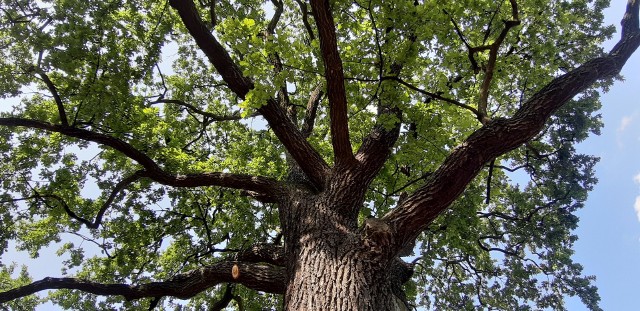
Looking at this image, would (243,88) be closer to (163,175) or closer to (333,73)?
(333,73)

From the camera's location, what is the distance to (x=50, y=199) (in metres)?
7.10

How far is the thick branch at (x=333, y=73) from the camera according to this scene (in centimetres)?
400

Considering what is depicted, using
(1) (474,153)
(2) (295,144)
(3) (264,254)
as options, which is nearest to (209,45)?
(2) (295,144)

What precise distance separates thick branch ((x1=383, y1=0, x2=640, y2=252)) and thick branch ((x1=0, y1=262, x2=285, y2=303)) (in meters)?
1.67

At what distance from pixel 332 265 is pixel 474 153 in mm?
2042

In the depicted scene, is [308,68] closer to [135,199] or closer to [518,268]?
[135,199]

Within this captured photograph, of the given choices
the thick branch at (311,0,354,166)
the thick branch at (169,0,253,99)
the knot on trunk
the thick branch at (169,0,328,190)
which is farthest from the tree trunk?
the thick branch at (169,0,253,99)

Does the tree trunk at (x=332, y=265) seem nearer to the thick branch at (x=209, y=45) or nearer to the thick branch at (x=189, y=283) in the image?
the thick branch at (x=189, y=283)

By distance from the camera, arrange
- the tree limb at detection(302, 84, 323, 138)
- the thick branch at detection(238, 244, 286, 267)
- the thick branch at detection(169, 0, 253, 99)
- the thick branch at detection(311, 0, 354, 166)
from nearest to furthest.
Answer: the thick branch at detection(311, 0, 354, 166) → the thick branch at detection(169, 0, 253, 99) → the thick branch at detection(238, 244, 286, 267) → the tree limb at detection(302, 84, 323, 138)

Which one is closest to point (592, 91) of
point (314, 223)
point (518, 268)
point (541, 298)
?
point (518, 268)

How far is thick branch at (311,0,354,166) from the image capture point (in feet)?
13.1

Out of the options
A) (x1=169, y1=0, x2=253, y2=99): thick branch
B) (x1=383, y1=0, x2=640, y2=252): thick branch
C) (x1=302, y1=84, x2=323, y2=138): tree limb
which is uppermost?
(x1=302, y1=84, x2=323, y2=138): tree limb

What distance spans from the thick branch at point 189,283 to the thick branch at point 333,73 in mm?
1841

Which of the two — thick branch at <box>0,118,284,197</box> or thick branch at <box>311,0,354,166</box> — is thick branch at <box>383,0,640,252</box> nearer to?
thick branch at <box>311,0,354,166</box>
